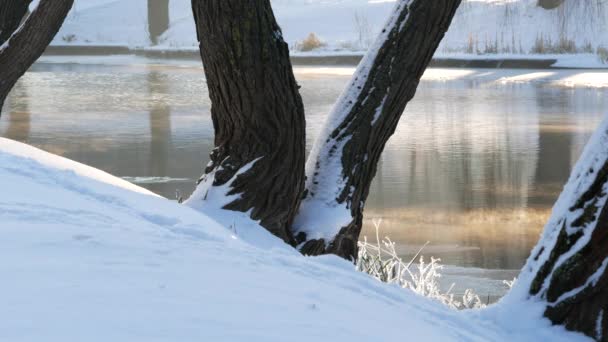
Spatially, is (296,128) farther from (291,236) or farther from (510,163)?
(510,163)

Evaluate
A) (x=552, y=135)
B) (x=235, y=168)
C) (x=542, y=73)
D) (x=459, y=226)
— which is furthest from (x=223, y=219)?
(x=542, y=73)

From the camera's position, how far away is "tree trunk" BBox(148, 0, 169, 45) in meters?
32.4

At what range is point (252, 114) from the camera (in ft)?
18.5

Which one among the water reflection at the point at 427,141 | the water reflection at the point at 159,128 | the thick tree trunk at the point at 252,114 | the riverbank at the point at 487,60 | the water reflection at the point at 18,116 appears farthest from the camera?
the riverbank at the point at 487,60

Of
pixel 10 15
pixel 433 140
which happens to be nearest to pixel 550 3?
pixel 433 140

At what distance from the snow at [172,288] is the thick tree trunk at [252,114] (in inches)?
27.3

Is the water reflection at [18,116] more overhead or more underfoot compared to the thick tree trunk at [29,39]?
more underfoot

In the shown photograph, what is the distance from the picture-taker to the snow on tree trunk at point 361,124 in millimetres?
5739

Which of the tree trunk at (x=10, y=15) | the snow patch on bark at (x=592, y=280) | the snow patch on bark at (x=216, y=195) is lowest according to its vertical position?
the snow patch on bark at (x=216, y=195)

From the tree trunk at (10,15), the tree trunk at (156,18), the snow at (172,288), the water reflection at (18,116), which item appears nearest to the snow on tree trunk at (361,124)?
the snow at (172,288)

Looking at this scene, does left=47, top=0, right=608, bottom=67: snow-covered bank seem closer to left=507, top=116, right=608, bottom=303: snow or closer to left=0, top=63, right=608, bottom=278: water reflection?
left=0, top=63, right=608, bottom=278: water reflection

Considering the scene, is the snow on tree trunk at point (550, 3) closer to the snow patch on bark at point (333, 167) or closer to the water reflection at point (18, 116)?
the water reflection at point (18, 116)

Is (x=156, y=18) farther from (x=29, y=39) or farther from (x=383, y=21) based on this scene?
Answer: (x=29, y=39)

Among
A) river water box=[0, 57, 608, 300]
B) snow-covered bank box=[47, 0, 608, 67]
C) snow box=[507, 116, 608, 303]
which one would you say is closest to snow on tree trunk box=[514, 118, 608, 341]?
snow box=[507, 116, 608, 303]
